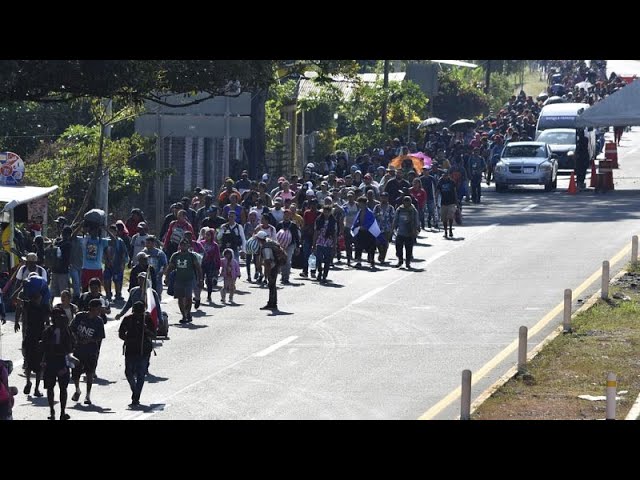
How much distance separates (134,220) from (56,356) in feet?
31.4

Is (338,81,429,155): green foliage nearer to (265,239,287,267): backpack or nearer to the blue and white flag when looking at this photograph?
the blue and white flag

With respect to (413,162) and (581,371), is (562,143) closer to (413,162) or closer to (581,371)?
(413,162)

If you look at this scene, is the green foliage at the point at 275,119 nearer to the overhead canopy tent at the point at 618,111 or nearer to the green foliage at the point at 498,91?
the overhead canopy tent at the point at 618,111

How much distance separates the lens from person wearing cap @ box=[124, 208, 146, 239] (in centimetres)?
2888

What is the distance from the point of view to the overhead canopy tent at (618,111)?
46219mm

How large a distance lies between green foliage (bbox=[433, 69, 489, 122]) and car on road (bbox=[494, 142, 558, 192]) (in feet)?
84.0

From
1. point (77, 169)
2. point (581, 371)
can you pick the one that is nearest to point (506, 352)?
point (581, 371)

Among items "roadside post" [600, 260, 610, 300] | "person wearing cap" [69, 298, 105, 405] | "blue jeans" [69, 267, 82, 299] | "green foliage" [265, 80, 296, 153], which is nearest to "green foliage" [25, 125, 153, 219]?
"blue jeans" [69, 267, 82, 299]

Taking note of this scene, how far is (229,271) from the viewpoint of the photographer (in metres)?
28.1

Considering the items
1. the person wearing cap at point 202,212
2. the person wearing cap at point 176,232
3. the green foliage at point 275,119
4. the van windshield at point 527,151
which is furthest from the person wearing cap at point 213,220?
the green foliage at point 275,119

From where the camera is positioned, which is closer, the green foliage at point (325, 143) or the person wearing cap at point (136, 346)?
the person wearing cap at point (136, 346)

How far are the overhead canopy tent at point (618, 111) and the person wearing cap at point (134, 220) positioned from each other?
67.1ft

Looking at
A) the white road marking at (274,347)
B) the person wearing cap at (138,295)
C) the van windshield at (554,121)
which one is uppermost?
the van windshield at (554,121)
